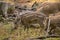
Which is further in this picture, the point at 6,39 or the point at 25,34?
the point at 25,34

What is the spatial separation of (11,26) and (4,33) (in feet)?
2.88

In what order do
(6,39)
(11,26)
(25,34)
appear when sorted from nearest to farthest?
(6,39), (25,34), (11,26)

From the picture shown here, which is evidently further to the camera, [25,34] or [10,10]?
[10,10]

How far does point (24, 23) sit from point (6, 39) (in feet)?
3.95

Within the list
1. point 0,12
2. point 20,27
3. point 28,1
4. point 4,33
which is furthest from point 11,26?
point 28,1

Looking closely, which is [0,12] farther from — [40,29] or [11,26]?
[40,29]

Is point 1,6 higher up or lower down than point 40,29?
higher up

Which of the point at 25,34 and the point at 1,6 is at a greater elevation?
the point at 1,6

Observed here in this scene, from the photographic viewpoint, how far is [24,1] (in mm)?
14422

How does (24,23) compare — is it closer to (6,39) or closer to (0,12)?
(6,39)

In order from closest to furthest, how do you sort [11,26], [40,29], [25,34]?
[25,34] < [40,29] < [11,26]

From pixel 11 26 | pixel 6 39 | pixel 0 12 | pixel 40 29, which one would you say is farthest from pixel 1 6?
pixel 6 39

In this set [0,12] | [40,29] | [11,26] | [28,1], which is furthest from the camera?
[28,1]

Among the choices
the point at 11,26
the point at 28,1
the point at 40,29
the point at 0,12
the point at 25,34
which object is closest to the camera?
the point at 25,34
